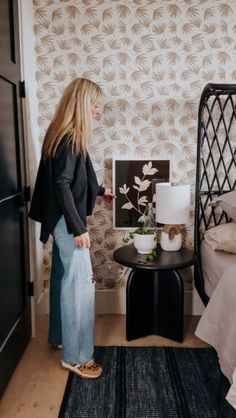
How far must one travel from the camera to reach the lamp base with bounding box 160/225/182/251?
92.5 inches

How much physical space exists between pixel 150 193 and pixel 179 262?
61cm

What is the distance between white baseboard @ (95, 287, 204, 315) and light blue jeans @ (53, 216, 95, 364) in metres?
0.73

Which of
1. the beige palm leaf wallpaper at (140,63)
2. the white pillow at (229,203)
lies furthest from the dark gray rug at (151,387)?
the beige palm leaf wallpaper at (140,63)

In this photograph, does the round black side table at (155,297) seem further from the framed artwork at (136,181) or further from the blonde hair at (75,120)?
the blonde hair at (75,120)

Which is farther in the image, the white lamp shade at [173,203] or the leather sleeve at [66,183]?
the white lamp shade at [173,203]

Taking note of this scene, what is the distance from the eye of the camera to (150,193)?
2.54 metres

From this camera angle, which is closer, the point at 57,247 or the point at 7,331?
the point at 7,331

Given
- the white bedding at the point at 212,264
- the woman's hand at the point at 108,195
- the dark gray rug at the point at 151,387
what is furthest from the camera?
the woman's hand at the point at 108,195

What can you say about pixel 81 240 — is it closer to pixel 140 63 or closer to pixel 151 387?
pixel 151 387

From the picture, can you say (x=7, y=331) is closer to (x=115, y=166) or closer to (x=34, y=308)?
(x=34, y=308)

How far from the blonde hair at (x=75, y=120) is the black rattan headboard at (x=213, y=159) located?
82 cm

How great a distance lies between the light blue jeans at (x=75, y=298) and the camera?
6.09 feet

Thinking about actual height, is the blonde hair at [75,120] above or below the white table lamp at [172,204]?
above

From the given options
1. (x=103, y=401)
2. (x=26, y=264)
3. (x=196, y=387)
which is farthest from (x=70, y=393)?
(x=26, y=264)
